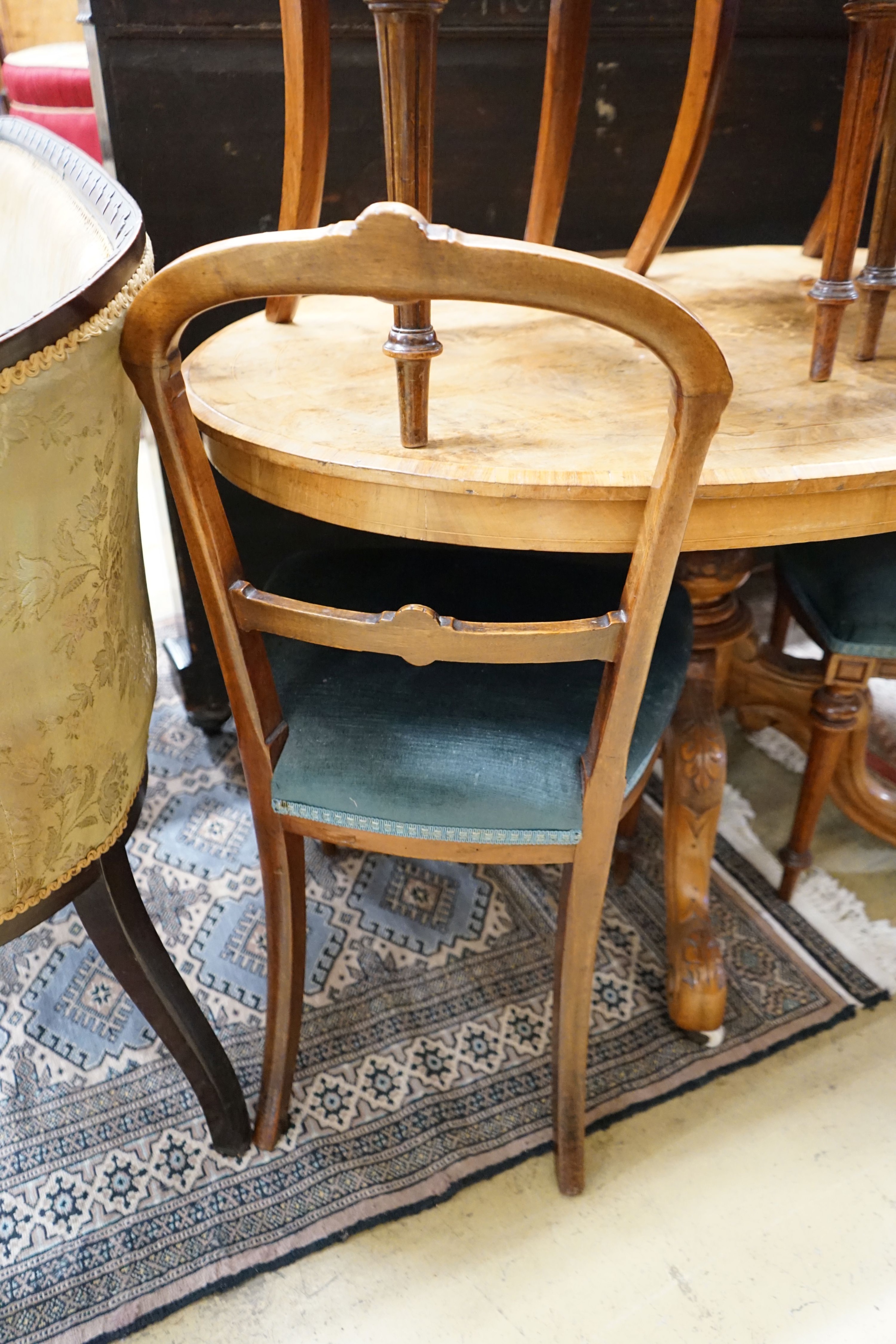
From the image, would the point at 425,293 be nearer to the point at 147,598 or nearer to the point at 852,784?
the point at 147,598

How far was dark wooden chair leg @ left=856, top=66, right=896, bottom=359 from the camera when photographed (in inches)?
36.1

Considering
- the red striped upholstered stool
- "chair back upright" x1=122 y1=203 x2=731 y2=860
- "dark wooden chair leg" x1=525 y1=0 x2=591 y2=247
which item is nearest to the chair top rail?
"chair back upright" x1=122 y1=203 x2=731 y2=860

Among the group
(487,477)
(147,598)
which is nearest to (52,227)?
(147,598)

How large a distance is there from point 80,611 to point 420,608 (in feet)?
0.88

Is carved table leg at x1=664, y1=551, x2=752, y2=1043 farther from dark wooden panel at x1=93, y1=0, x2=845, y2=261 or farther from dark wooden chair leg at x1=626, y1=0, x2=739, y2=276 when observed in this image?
dark wooden panel at x1=93, y1=0, x2=845, y2=261

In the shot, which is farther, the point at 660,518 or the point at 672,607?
the point at 672,607

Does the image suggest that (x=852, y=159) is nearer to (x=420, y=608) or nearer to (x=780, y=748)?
(x=420, y=608)

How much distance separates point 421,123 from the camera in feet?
2.31

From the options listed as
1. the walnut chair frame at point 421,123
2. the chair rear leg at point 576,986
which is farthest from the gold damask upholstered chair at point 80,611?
the chair rear leg at point 576,986

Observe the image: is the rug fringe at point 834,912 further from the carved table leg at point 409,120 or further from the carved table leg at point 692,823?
the carved table leg at point 409,120

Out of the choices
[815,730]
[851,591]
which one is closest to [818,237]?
[851,591]

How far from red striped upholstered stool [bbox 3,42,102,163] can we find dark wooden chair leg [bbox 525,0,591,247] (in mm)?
1840

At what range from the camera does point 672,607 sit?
110 centimetres

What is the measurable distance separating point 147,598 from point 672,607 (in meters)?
0.59
